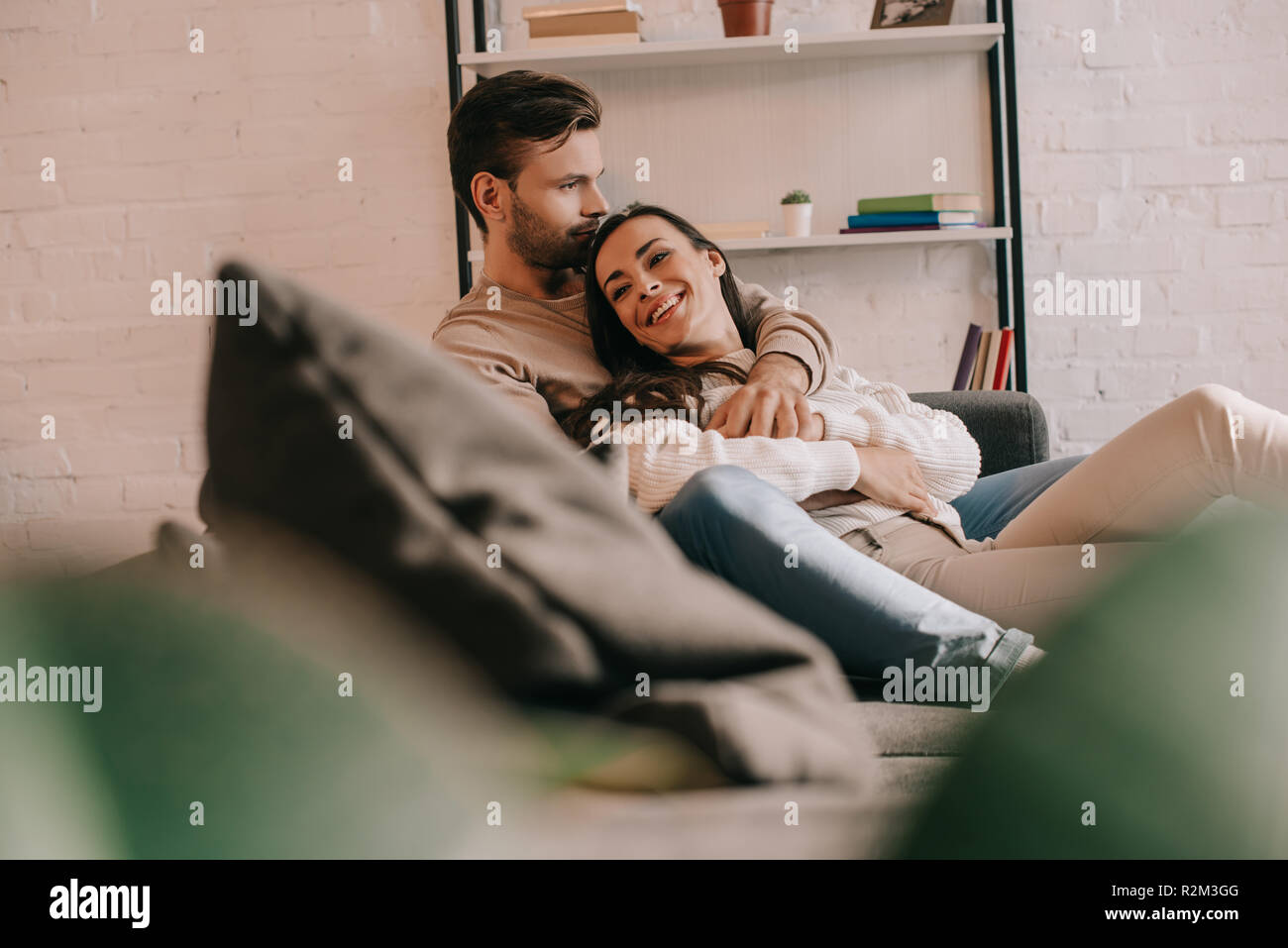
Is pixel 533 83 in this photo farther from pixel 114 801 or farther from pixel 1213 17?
pixel 1213 17

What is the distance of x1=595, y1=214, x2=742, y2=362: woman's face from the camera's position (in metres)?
1.37

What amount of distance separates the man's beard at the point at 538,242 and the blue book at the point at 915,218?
991 millimetres

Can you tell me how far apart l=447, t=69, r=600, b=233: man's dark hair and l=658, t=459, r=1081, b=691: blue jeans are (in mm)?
822

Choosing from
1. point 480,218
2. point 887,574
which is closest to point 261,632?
point 887,574

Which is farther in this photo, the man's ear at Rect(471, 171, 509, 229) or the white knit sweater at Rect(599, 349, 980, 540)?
the man's ear at Rect(471, 171, 509, 229)

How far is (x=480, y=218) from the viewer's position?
4.98 feet

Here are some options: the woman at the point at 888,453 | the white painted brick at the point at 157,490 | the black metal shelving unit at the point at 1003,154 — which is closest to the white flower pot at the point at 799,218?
the black metal shelving unit at the point at 1003,154

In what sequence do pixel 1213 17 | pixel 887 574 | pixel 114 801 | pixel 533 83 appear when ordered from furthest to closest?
pixel 1213 17 < pixel 533 83 < pixel 887 574 < pixel 114 801

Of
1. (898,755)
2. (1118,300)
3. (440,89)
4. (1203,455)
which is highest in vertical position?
(440,89)

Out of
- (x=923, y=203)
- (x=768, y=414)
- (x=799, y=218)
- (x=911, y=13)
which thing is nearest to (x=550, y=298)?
(x=768, y=414)

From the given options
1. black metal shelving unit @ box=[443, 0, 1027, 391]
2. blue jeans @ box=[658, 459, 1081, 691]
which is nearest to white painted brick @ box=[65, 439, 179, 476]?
black metal shelving unit @ box=[443, 0, 1027, 391]

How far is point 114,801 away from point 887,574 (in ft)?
1.75

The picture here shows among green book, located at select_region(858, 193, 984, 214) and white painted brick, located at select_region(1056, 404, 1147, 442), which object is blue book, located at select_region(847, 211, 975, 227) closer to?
green book, located at select_region(858, 193, 984, 214)

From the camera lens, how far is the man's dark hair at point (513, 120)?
146 cm
